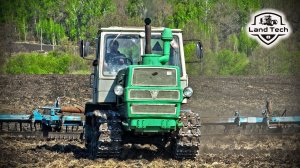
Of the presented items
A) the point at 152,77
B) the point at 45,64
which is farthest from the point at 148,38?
the point at 45,64

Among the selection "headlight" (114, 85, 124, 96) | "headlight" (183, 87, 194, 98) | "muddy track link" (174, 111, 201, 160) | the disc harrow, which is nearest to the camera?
"headlight" (114, 85, 124, 96)

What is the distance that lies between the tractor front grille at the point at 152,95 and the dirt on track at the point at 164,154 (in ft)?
3.78

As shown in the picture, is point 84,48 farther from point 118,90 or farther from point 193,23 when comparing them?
point 193,23

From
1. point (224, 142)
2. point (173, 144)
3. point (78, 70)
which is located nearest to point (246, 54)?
point (78, 70)

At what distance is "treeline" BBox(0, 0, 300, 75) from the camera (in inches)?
2301

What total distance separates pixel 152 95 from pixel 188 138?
112 cm

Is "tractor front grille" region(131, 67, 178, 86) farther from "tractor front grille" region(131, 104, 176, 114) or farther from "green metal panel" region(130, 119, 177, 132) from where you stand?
"green metal panel" region(130, 119, 177, 132)

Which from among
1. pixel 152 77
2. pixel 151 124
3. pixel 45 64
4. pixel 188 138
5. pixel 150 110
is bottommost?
pixel 188 138

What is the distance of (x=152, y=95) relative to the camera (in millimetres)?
14492

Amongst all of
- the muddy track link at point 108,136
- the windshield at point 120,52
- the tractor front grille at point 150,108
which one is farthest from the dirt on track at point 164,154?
the windshield at point 120,52

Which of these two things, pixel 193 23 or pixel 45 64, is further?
pixel 193 23

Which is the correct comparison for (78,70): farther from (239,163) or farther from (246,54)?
(239,163)

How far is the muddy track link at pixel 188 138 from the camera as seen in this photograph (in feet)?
49.0

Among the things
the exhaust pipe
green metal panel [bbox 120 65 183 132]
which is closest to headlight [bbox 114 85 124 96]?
green metal panel [bbox 120 65 183 132]
